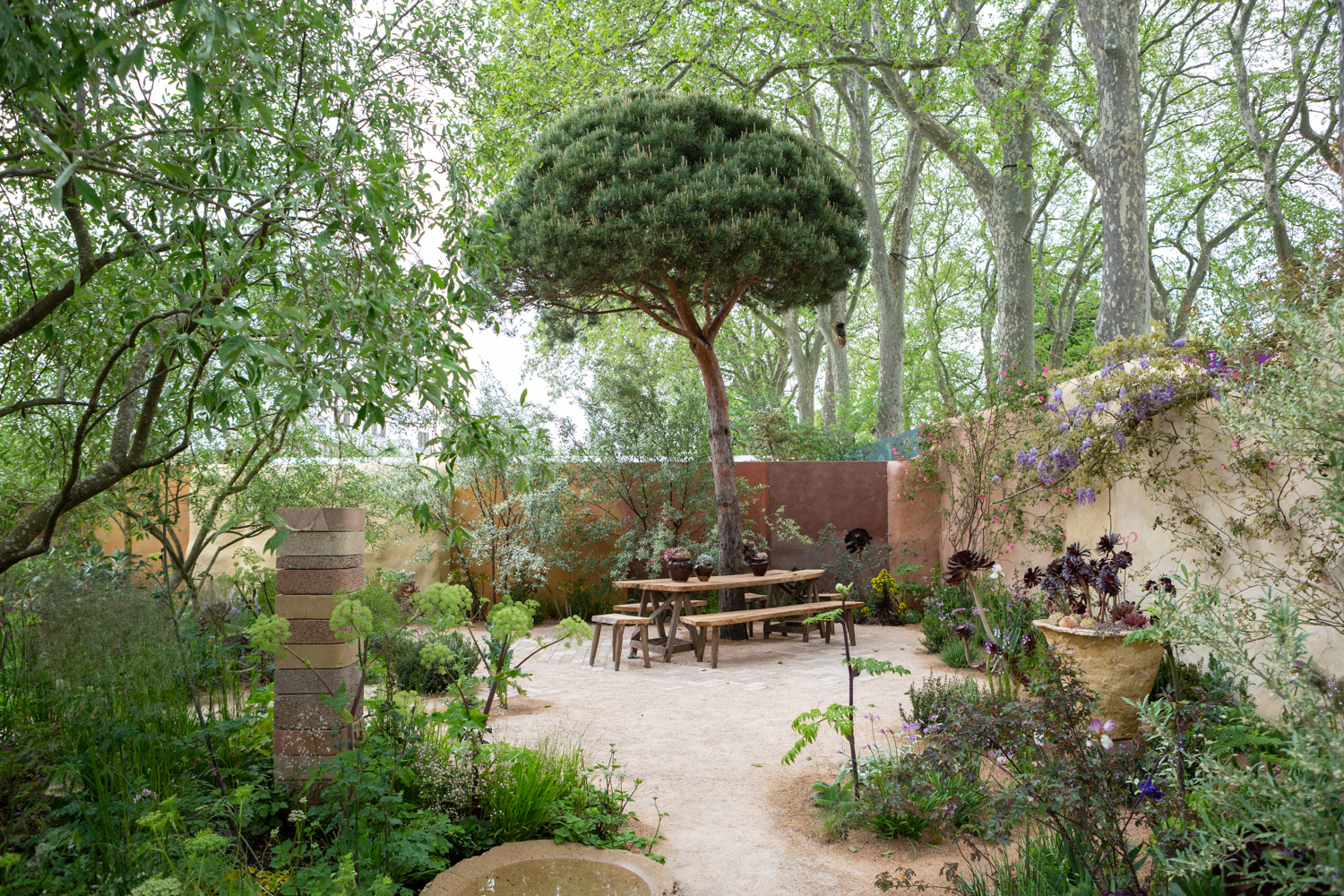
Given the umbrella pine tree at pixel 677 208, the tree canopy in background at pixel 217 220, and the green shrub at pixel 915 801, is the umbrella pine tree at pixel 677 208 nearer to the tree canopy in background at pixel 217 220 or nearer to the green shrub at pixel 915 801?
the tree canopy in background at pixel 217 220

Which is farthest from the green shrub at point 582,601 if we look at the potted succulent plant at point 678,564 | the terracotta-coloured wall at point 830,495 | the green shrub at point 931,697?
the green shrub at point 931,697

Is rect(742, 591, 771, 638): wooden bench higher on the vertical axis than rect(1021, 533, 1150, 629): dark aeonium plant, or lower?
lower

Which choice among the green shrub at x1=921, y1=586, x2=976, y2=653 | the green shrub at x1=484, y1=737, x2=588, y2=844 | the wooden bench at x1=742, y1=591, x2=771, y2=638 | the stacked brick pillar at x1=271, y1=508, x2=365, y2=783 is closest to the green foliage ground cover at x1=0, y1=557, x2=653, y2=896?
the green shrub at x1=484, y1=737, x2=588, y2=844

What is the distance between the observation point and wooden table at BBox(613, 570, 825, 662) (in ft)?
24.1

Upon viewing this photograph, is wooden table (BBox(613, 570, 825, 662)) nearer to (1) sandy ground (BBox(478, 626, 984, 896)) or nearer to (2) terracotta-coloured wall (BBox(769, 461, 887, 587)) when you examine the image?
(1) sandy ground (BBox(478, 626, 984, 896))

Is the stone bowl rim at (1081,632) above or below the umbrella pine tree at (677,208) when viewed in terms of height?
below

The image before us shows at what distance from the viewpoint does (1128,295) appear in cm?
724

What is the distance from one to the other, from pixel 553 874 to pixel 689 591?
5638 millimetres

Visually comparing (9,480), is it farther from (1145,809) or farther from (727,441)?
(727,441)

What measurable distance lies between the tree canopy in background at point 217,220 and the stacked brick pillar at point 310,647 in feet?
1.93

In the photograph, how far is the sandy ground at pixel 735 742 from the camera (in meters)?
3.07

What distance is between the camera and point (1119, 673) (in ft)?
13.7

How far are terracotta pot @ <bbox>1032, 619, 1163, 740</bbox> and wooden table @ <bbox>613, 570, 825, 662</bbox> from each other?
360 centimetres

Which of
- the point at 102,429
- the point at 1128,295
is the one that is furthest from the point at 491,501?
the point at 1128,295
